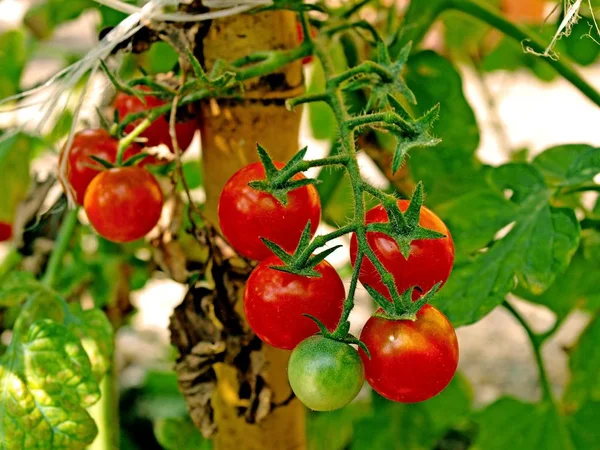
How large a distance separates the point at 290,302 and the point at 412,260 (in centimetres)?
9

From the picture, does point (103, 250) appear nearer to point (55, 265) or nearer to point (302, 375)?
point (55, 265)

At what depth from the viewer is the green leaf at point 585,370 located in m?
1.07

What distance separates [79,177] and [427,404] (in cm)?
88

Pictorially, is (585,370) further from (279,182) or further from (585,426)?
(279,182)

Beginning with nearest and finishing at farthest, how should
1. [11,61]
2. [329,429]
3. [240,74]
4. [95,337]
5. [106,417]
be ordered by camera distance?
[240,74], [95,337], [106,417], [11,61], [329,429]

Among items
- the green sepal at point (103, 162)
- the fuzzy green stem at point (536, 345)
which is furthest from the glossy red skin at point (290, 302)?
the fuzzy green stem at point (536, 345)

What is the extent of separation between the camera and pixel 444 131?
1011 mm

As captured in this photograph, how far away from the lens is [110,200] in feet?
2.18

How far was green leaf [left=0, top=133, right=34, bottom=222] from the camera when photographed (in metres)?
1.13

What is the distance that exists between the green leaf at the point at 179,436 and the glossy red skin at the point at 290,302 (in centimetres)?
64

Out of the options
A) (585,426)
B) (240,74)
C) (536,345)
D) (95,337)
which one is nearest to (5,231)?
(95,337)

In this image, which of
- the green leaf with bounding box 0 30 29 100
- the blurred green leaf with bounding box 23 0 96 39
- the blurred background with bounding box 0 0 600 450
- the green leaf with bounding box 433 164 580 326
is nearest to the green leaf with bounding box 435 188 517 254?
the green leaf with bounding box 433 164 580 326

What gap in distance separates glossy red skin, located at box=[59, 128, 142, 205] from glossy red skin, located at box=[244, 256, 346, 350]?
9.6 inches

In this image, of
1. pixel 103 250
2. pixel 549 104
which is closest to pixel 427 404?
pixel 103 250
